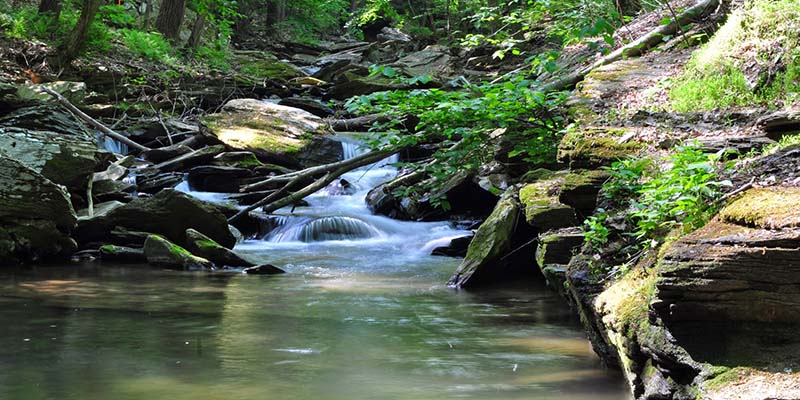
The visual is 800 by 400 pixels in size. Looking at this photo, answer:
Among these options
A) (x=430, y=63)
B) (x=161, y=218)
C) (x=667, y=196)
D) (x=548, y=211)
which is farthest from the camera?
(x=430, y=63)

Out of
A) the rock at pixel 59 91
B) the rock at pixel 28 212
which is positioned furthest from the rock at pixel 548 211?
the rock at pixel 59 91

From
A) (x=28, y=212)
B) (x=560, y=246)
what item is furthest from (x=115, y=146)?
(x=560, y=246)

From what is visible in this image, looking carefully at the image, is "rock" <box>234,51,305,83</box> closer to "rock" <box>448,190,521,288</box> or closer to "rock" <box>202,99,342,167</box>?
"rock" <box>202,99,342,167</box>

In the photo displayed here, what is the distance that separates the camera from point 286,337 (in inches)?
235

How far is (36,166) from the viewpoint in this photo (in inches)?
412

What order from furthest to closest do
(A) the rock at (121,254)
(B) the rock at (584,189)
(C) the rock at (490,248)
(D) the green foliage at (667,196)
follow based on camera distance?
(A) the rock at (121,254) → (C) the rock at (490,248) → (B) the rock at (584,189) → (D) the green foliage at (667,196)

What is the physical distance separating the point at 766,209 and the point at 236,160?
1272 centimetres

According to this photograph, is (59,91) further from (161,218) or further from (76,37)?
(161,218)

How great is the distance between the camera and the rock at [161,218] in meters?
11.0

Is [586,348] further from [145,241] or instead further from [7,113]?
[7,113]

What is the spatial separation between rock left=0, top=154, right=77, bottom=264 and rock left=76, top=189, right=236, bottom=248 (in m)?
0.88

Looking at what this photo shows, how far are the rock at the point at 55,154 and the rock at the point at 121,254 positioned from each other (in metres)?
1.26

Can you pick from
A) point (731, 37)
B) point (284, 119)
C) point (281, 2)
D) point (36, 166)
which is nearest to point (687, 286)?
point (731, 37)

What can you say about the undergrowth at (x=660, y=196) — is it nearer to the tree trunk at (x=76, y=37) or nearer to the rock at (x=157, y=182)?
the rock at (x=157, y=182)
